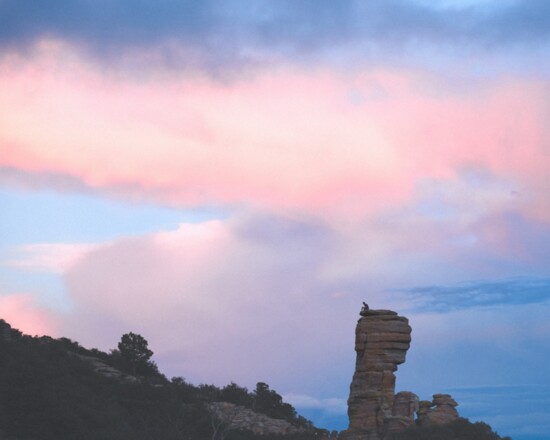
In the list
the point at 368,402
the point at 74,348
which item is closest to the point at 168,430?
the point at 368,402

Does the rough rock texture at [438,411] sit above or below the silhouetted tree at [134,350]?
below

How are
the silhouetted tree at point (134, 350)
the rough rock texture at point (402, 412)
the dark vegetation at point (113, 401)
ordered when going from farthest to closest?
the silhouetted tree at point (134, 350)
the dark vegetation at point (113, 401)
the rough rock texture at point (402, 412)

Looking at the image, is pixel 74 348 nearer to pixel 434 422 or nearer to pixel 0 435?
pixel 0 435

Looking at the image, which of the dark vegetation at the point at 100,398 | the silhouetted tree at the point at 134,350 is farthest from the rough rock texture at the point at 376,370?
the silhouetted tree at the point at 134,350

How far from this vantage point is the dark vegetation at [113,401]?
2500 inches

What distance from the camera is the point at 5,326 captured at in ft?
297

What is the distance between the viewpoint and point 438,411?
197 ft

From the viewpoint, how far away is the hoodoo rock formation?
57.8 meters

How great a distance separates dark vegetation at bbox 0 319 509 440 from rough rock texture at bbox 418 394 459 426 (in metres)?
0.54

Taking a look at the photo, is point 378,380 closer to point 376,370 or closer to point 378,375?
point 378,375

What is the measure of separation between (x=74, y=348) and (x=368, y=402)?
5290 cm

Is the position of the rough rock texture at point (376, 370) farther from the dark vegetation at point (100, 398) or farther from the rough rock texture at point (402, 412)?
the dark vegetation at point (100, 398)

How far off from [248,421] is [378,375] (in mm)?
29346

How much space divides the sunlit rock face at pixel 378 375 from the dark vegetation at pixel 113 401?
211 centimetres
